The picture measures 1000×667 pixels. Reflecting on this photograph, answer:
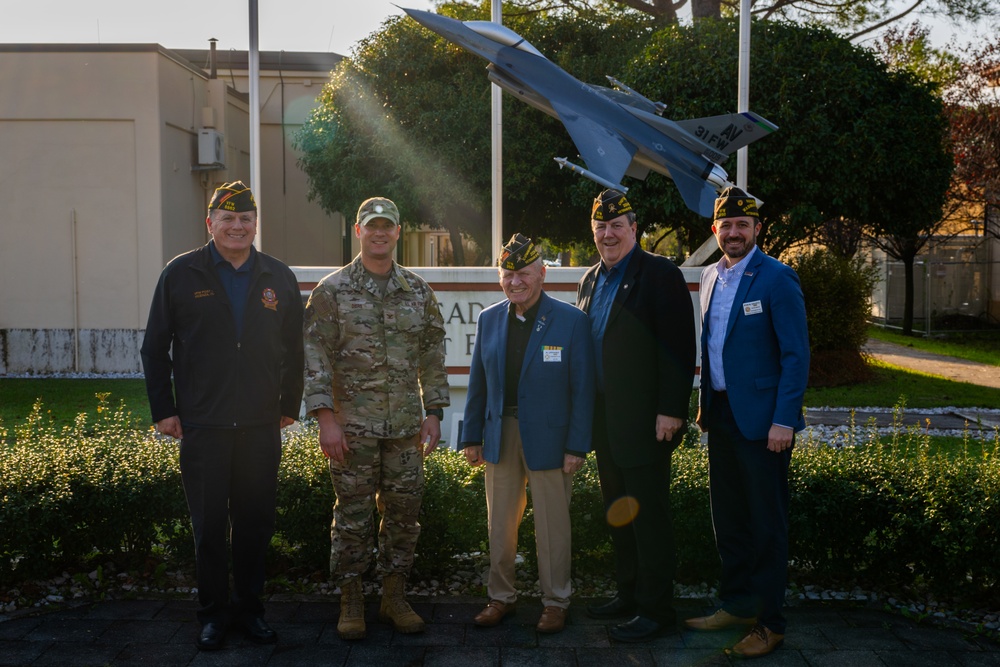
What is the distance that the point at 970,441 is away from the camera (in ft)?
31.4

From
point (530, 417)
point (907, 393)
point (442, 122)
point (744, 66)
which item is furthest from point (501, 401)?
point (442, 122)

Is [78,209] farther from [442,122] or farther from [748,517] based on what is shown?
[748,517]

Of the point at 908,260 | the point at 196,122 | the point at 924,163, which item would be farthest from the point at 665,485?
the point at 908,260

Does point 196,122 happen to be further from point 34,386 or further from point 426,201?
point 34,386

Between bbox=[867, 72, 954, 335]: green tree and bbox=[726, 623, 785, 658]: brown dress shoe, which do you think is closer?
bbox=[726, 623, 785, 658]: brown dress shoe

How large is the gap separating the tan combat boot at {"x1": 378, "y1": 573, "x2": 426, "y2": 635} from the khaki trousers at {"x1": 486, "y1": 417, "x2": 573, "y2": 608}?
49 cm

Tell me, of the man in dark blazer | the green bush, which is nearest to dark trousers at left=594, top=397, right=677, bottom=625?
the man in dark blazer

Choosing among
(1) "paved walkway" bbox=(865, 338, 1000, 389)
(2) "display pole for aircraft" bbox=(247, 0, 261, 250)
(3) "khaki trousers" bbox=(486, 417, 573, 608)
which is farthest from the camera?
(1) "paved walkway" bbox=(865, 338, 1000, 389)

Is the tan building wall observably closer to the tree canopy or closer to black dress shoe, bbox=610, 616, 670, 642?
the tree canopy

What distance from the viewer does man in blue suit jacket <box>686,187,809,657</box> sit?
4238 mm

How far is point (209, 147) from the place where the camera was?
56.1 feet

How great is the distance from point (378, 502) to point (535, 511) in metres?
0.84

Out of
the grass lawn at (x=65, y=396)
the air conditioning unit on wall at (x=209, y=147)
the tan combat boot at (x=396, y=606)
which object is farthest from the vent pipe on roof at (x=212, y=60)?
the tan combat boot at (x=396, y=606)

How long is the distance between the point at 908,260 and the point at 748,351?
21779 mm
